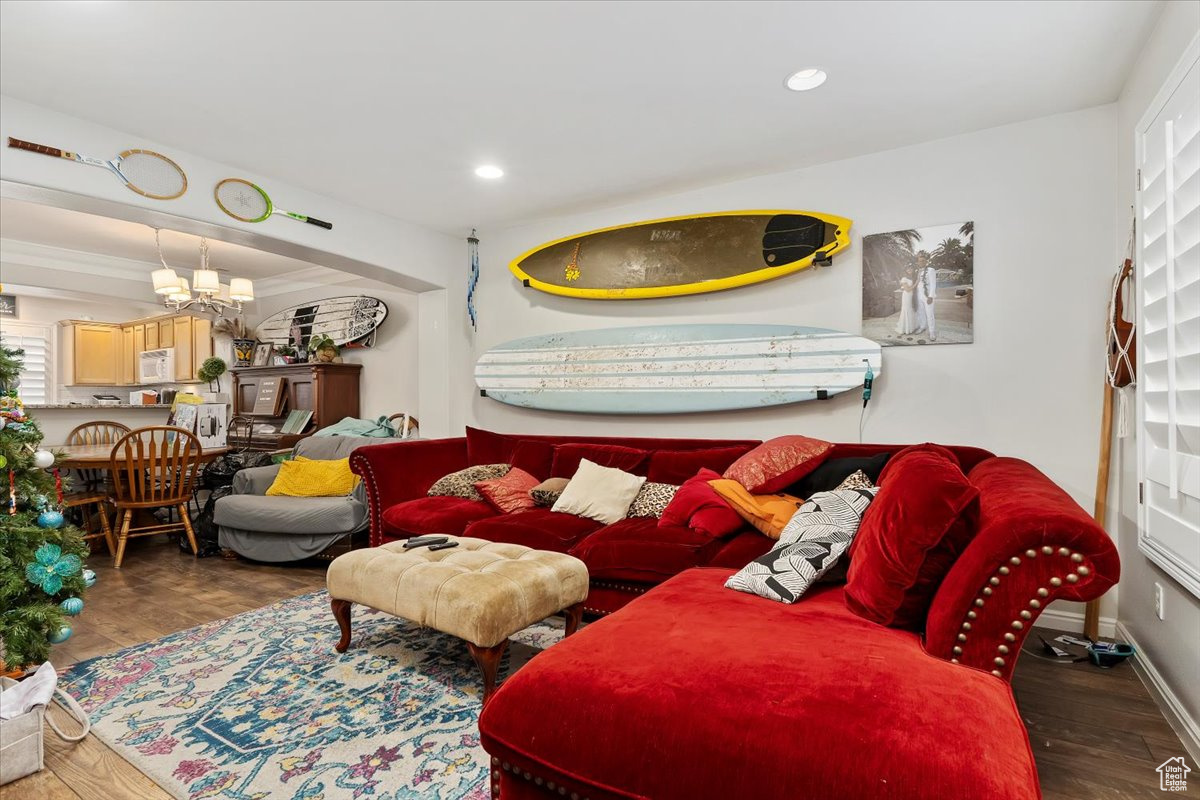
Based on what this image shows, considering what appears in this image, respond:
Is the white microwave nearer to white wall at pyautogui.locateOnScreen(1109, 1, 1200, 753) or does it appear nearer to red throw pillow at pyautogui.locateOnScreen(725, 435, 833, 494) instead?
red throw pillow at pyautogui.locateOnScreen(725, 435, 833, 494)

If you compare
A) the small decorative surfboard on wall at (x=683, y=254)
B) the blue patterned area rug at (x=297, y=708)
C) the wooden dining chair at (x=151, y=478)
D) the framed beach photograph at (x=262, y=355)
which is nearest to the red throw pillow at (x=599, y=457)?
the blue patterned area rug at (x=297, y=708)

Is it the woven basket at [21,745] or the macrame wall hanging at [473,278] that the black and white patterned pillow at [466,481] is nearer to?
the macrame wall hanging at [473,278]

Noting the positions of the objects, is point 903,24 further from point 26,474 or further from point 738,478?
point 26,474

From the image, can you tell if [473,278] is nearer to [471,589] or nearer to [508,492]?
[508,492]

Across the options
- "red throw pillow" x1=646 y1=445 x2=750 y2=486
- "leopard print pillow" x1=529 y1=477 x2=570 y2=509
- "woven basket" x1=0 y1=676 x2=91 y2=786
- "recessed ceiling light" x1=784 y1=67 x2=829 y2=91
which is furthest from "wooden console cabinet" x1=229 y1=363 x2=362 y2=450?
"recessed ceiling light" x1=784 y1=67 x2=829 y2=91

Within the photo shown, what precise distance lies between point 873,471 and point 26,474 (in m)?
3.32

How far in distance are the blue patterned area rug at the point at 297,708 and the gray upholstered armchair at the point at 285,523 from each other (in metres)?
0.92

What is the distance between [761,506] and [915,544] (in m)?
1.12

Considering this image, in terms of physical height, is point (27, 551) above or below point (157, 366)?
below

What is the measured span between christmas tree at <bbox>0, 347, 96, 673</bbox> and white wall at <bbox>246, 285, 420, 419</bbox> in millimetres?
3167

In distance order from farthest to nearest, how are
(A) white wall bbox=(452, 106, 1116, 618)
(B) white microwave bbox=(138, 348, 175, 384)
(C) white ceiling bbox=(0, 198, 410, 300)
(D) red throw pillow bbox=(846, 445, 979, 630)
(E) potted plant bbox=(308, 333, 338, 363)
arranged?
(B) white microwave bbox=(138, 348, 175, 384) < (E) potted plant bbox=(308, 333, 338, 363) < (C) white ceiling bbox=(0, 198, 410, 300) < (A) white wall bbox=(452, 106, 1116, 618) < (D) red throw pillow bbox=(846, 445, 979, 630)

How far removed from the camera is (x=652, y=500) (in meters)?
3.00

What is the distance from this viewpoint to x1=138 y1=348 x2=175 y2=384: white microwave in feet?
21.6

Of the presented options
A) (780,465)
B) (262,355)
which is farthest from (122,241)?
(780,465)
